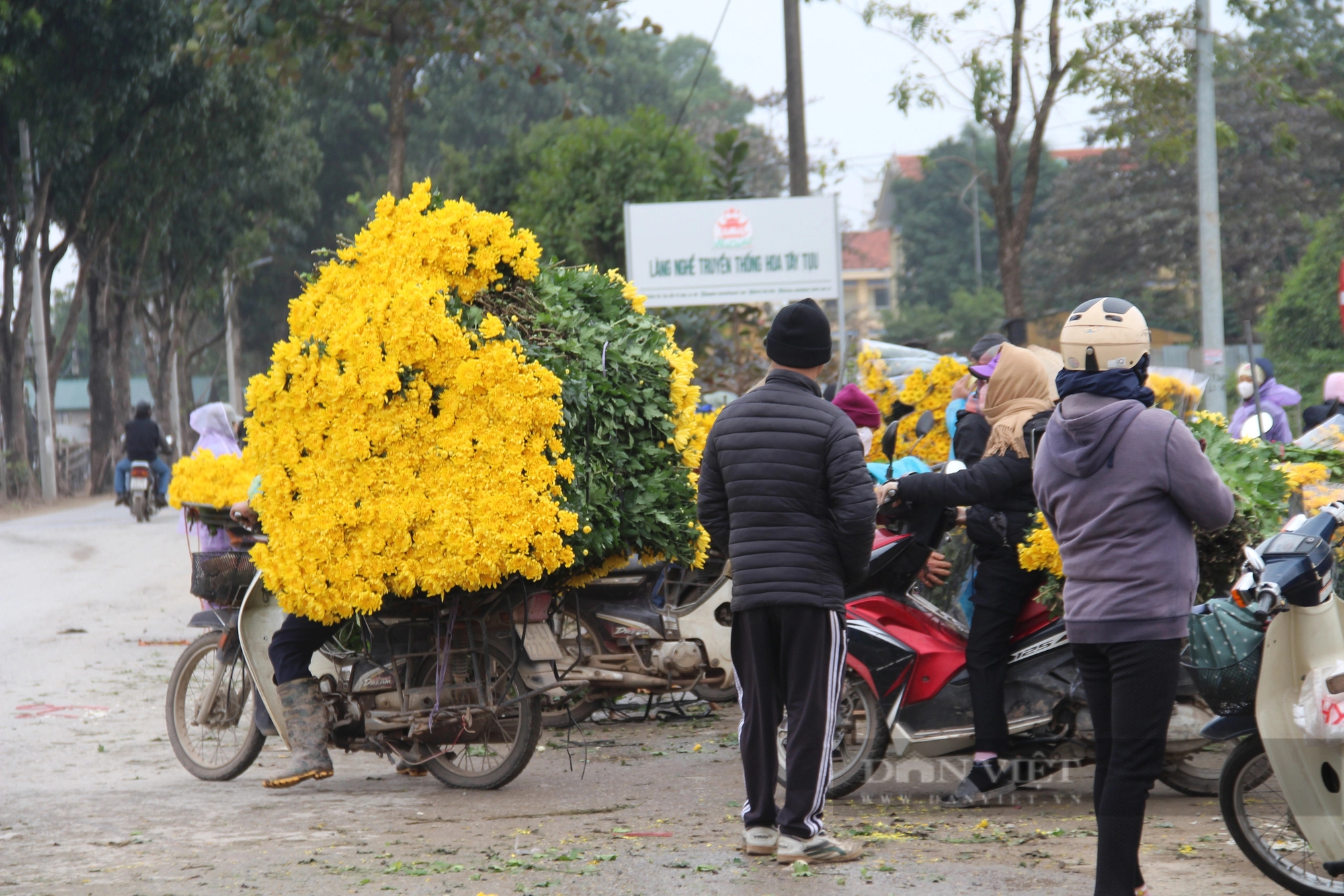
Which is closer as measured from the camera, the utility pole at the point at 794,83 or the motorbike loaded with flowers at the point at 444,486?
the motorbike loaded with flowers at the point at 444,486

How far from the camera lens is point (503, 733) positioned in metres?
5.96

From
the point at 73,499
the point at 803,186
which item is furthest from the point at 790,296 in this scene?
the point at 73,499

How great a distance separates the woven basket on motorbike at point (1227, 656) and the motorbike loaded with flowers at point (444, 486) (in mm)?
2404

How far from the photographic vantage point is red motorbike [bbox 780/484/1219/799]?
17.8 feet

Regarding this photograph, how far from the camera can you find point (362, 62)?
37469 mm

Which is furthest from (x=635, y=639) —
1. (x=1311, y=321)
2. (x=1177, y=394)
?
(x=1311, y=321)

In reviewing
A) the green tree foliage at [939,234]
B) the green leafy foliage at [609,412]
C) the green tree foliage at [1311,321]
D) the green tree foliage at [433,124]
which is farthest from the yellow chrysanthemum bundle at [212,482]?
the green tree foliage at [939,234]

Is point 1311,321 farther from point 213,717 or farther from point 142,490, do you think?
point 213,717

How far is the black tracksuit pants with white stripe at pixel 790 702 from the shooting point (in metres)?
4.72

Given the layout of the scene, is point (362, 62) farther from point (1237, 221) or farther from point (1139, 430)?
point (1139, 430)

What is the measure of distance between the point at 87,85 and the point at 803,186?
585 inches

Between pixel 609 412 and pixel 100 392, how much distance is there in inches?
1223

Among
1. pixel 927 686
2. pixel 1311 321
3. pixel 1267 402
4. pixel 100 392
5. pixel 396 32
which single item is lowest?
pixel 927 686

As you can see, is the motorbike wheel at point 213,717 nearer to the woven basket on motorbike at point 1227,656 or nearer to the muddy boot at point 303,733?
the muddy boot at point 303,733
